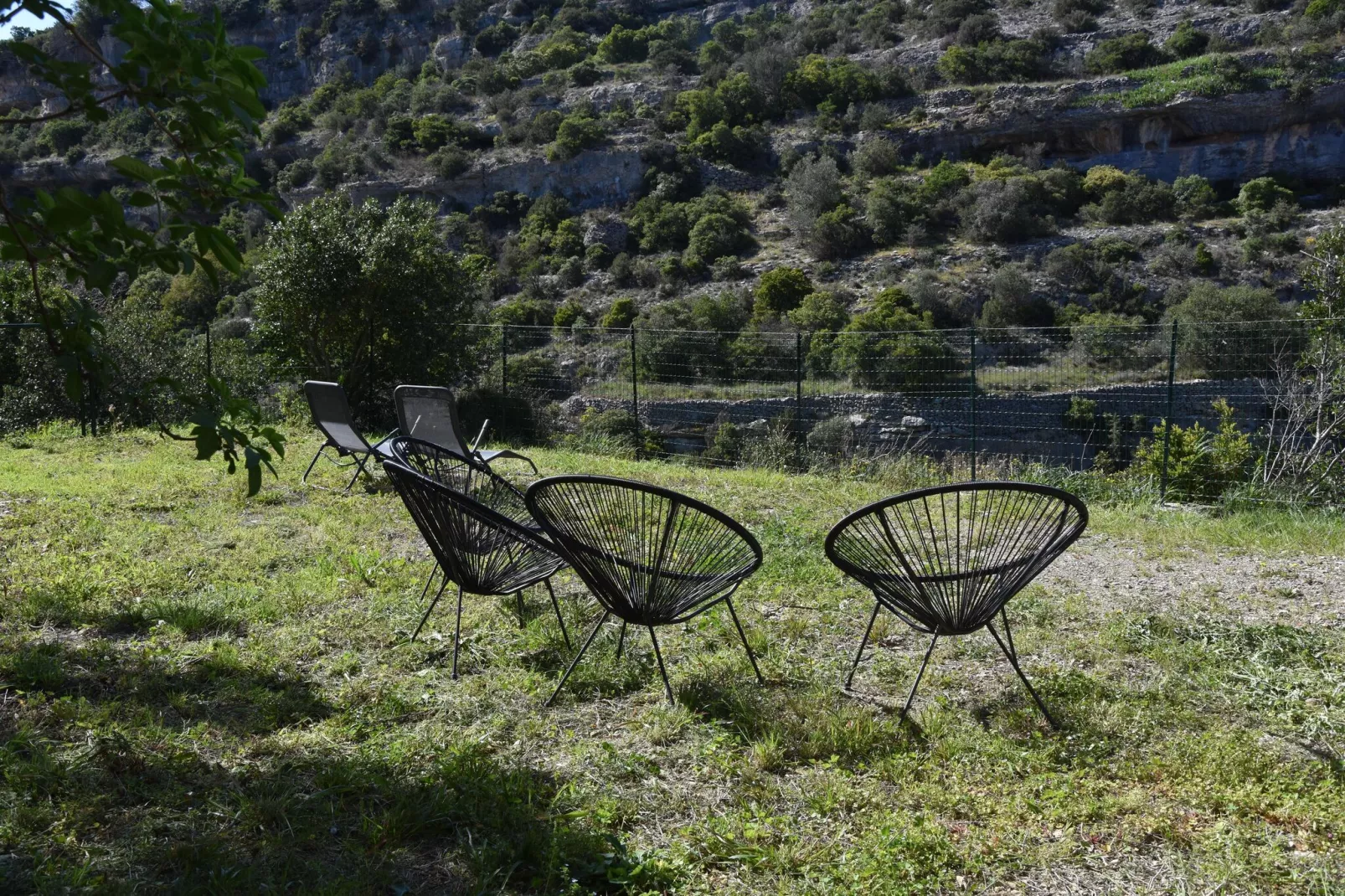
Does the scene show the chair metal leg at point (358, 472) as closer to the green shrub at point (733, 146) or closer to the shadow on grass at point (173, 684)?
the shadow on grass at point (173, 684)

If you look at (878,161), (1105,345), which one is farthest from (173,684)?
(878,161)

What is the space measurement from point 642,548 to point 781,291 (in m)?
25.5

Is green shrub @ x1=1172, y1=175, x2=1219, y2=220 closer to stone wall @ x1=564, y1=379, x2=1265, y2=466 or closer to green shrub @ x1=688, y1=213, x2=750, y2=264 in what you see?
green shrub @ x1=688, y1=213, x2=750, y2=264

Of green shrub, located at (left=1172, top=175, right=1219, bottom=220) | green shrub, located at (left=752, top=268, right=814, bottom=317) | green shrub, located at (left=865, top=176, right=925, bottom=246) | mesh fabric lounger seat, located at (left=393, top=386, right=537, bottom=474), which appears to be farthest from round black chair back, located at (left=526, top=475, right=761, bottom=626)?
green shrub, located at (left=1172, top=175, right=1219, bottom=220)

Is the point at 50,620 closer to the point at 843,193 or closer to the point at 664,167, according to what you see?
the point at 843,193

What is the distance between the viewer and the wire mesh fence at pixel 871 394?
10805 millimetres

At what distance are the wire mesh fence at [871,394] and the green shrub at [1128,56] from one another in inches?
1146

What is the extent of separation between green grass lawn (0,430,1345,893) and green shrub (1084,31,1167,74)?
4082cm

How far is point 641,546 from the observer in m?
3.09

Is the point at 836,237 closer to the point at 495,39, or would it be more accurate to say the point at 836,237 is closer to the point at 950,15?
the point at 950,15

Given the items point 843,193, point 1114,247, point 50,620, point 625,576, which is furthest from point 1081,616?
point 843,193

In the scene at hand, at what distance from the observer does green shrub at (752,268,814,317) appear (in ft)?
90.8

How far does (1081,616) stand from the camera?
4.09 metres

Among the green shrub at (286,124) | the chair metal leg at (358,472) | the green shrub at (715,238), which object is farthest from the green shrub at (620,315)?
the green shrub at (286,124)
